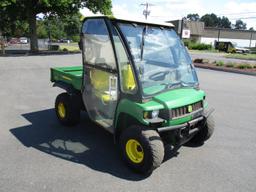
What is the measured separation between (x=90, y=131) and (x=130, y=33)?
7.35 ft

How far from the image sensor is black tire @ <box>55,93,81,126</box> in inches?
198

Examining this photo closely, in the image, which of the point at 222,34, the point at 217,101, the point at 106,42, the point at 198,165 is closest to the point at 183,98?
the point at 198,165

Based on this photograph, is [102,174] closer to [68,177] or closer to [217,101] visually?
[68,177]

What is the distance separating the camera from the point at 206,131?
176 inches

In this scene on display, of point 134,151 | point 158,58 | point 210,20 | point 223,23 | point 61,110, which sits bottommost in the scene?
point 134,151

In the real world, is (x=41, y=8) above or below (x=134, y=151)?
above

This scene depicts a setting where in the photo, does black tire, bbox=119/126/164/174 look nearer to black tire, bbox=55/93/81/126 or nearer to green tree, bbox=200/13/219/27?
black tire, bbox=55/93/81/126

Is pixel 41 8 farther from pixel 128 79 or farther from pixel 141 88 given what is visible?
pixel 141 88

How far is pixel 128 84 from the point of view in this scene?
373 centimetres

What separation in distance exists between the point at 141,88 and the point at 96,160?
1355mm

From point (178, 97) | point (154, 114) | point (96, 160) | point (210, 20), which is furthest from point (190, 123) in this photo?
point (210, 20)

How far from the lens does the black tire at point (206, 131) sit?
4430 millimetres

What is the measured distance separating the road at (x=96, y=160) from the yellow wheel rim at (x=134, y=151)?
0.68 ft

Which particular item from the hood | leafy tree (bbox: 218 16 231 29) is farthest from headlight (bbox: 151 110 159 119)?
leafy tree (bbox: 218 16 231 29)
